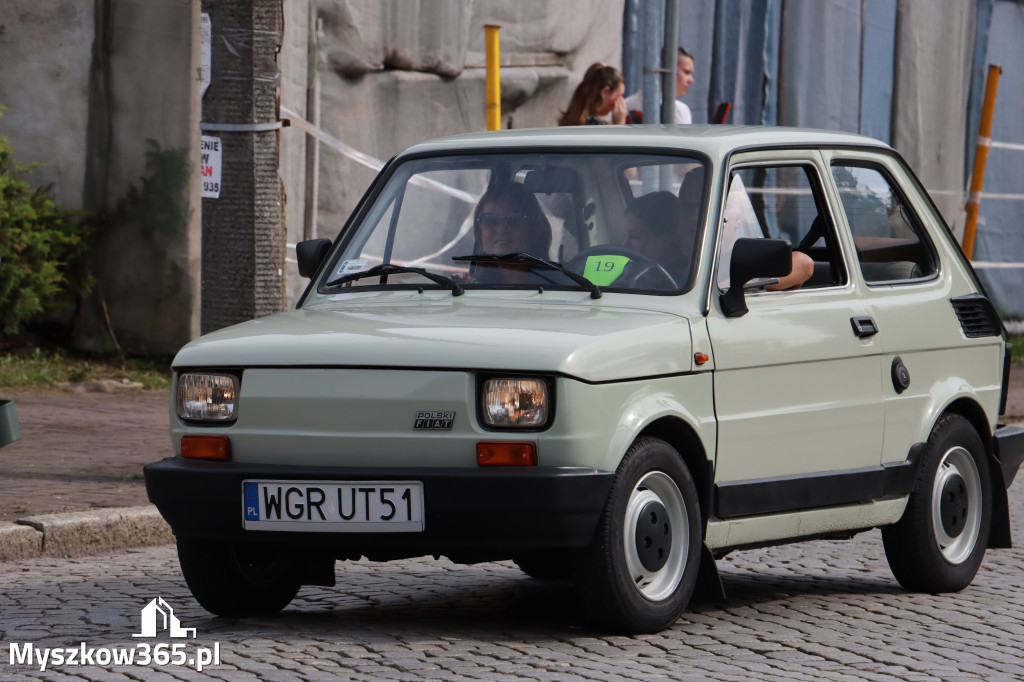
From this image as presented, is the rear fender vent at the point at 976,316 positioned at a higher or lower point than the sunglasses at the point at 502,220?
lower

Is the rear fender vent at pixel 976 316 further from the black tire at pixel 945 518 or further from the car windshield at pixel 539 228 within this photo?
the car windshield at pixel 539 228

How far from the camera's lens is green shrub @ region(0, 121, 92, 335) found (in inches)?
504

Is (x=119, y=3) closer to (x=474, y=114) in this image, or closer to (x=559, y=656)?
(x=474, y=114)

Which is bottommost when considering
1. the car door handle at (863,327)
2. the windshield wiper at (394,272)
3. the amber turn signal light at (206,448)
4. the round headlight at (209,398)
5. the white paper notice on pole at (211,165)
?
the amber turn signal light at (206,448)

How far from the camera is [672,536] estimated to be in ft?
18.7

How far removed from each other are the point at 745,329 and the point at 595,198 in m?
0.72

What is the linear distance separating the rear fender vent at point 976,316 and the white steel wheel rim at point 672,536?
77.2 inches

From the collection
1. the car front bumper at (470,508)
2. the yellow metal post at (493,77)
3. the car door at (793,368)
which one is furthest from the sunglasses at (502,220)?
the yellow metal post at (493,77)

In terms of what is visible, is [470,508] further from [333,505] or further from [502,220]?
[502,220]

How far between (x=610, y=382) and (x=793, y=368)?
1.06 m

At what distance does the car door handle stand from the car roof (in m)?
→ 0.70

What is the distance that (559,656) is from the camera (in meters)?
5.35

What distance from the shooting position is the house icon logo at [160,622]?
5.73m

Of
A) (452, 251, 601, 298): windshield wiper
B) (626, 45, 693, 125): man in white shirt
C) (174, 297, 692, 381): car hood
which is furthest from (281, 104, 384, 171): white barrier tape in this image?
(174, 297, 692, 381): car hood
